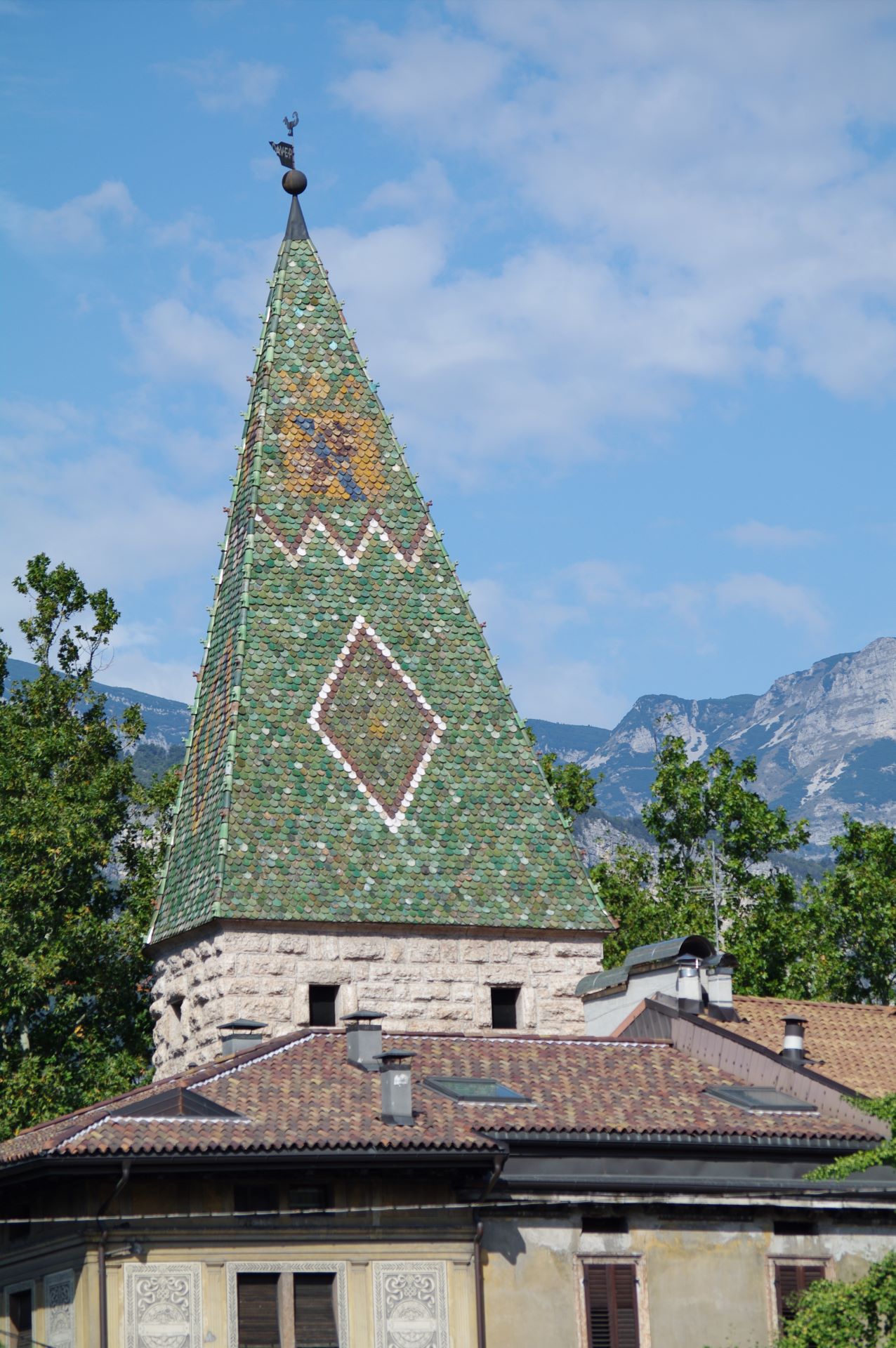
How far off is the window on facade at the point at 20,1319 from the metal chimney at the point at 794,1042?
1049cm

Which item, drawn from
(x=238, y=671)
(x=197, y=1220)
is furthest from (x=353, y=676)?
(x=197, y=1220)

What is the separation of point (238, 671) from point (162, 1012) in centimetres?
543

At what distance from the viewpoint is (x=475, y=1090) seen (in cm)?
2962

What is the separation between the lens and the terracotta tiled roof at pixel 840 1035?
32.7 metres

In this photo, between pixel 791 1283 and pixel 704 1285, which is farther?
pixel 791 1283

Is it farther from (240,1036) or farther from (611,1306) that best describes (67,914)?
(611,1306)

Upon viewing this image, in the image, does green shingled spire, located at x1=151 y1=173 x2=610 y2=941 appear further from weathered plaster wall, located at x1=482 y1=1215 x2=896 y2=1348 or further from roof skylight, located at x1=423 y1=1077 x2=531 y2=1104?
weathered plaster wall, located at x1=482 y1=1215 x2=896 y2=1348

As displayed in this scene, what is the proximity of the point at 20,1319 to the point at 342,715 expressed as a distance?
1246 centimetres

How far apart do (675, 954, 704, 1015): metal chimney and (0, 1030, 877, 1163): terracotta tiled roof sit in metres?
0.95

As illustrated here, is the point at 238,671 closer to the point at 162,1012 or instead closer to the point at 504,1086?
the point at 162,1012

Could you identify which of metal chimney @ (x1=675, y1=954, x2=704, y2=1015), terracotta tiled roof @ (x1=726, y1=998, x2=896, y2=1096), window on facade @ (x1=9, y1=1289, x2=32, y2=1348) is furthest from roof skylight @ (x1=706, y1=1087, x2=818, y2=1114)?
window on facade @ (x1=9, y1=1289, x2=32, y2=1348)

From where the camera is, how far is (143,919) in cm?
4319

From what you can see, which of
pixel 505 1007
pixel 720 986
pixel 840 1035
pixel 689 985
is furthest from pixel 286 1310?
pixel 840 1035

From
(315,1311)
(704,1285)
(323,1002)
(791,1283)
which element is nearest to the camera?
(315,1311)
